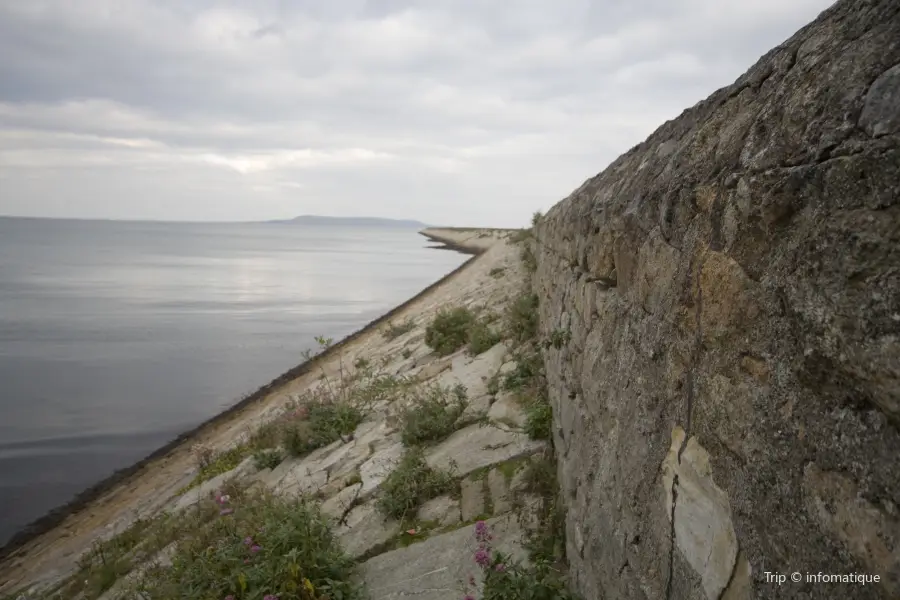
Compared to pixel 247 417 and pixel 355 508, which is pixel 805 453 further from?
pixel 247 417

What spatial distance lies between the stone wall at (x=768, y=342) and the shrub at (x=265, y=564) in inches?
89.2

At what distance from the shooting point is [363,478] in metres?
5.89

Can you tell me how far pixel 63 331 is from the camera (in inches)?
838

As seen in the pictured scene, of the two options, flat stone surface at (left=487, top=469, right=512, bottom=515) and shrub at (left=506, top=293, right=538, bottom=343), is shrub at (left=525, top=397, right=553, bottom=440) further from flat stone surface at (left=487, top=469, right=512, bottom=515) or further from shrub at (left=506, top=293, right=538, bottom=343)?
shrub at (left=506, top=293, right=538, bottom=343)

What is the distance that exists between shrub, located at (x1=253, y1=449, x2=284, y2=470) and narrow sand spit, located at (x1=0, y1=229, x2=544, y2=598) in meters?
0.14

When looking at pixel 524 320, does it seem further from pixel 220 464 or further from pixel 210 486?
pixel 220 464

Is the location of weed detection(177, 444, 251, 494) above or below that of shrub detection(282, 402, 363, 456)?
below

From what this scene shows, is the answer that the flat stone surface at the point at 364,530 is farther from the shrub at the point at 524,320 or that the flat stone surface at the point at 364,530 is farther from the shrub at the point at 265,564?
the shrub at the point at 524,320

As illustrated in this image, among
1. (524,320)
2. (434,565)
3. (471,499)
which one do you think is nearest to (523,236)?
(524,320)

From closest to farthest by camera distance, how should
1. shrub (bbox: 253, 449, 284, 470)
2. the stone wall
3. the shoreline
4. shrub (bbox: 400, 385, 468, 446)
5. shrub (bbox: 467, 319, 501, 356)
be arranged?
the stone wall → shrub (bbox: 400, 385, 468, 446) → shrub (bbox: 253, 449, 284, 470) → shrub (bbox: 467, 319, 501, 356) → the shoreline

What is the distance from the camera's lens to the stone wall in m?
1.25

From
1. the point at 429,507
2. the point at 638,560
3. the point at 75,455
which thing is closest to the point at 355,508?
the point at 429,507

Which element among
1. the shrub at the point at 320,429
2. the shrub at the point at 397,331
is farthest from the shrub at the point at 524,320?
the shrub at the point at 397,331

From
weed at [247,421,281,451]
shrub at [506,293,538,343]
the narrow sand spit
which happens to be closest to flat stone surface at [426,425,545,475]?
the narrow sand spit
